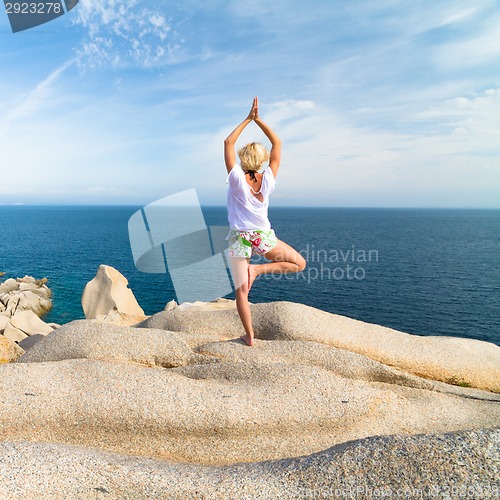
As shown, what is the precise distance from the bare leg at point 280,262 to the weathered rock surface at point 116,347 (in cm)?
298

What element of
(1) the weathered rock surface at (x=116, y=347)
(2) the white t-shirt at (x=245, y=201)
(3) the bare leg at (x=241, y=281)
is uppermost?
Answer: (2) the white t-shirt at (x=245, y=201)

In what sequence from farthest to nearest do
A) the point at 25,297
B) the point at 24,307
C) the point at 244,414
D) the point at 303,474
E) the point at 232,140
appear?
the point at 25,297
the point at 24,307
the point at 244,414
the point at 232,140
the point at 303,474

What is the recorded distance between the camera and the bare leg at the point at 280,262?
7.53 metres

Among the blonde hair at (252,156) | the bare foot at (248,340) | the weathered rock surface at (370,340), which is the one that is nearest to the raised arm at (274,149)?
the blonde hair at (252,156)

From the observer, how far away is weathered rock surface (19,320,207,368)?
969 centimetres

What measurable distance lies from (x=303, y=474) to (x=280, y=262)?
12.4ft

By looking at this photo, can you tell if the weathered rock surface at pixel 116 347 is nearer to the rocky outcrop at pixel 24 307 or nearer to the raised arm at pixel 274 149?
the raised arm at pixel 274 149

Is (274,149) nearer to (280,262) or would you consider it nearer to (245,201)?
(245,201)

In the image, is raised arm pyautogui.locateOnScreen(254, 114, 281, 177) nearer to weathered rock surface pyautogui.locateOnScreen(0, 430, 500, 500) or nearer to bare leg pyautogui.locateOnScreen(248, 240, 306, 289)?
bare leg pyautogui.locateOnScreen(248, 240, 306, 289)

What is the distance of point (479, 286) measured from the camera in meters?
51.3

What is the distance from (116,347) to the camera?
9.98 m

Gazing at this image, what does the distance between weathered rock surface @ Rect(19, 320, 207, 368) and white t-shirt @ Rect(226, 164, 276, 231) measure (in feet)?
13.1

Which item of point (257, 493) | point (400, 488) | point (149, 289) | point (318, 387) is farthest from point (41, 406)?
point (149, 289)

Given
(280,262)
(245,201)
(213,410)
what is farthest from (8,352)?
(245,201)
